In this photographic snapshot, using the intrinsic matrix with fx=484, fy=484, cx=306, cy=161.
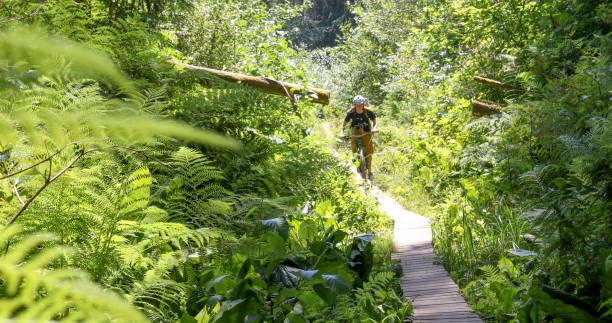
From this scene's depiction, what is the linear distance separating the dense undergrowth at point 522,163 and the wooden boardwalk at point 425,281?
0.56 ft

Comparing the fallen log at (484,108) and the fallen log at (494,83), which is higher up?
the fallen log at (494,83)

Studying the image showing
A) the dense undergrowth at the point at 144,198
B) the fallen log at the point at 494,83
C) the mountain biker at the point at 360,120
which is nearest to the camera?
the dense undergrowth at the point at 144,198

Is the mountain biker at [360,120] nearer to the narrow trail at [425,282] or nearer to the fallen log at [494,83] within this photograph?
the fallen log at [494,83]

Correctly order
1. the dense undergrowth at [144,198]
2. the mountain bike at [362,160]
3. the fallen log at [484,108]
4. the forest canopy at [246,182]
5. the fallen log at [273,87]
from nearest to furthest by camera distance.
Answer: the dense undergrowth at [144,198]
the forest canopy at [246,182]
the fallen log at [273,87]
the fallen log at [484,108]
the mountain bike at [362,160]

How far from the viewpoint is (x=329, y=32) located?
128 feet

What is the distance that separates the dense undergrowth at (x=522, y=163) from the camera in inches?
115

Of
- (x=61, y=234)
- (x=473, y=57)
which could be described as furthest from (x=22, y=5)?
(x=473, y=57)

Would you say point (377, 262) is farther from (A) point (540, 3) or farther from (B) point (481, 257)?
(A) point (540, 3)

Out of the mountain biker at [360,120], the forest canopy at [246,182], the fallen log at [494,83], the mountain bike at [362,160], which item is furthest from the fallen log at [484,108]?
the mountain biker at [360,120]

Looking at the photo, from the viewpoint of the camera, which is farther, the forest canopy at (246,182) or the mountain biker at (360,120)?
the mountain biker at (360,120)

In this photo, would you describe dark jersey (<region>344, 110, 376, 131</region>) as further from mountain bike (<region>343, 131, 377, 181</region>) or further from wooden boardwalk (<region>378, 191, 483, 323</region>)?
wooden boardwalk (<region>378, 191, 483, 323</region>)

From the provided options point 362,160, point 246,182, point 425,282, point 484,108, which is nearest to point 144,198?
point 246,182

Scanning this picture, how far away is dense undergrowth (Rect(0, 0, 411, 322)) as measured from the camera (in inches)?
37.8

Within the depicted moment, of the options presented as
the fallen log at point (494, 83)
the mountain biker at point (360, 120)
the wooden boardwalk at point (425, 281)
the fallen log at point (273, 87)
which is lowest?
the wooden boardwalk at point (425, 281)
